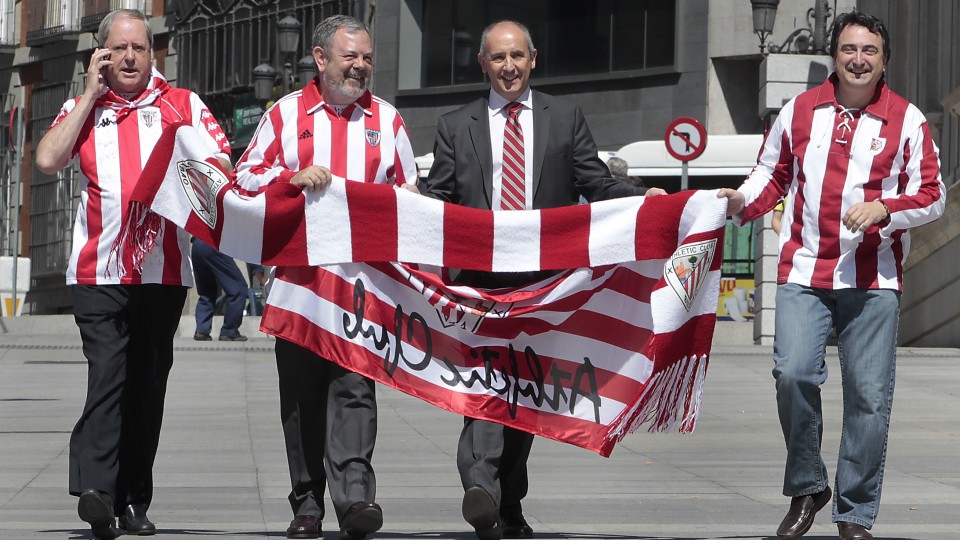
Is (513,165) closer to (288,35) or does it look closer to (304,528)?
(304,528)

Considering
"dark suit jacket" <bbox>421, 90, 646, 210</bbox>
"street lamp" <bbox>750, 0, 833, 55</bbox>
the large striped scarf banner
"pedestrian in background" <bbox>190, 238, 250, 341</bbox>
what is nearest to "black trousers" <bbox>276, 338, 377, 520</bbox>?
the large striped scarf banner

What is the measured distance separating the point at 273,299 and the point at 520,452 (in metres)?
1.13

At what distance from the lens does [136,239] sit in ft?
24.1

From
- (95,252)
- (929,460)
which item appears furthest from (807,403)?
(929,460)

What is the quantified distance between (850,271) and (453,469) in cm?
353

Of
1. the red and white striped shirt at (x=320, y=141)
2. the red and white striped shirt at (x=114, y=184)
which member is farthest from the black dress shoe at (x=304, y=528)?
the red and white striped shirt at (x=320, y=141)

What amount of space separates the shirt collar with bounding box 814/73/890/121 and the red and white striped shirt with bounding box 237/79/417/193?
1628 millimetres

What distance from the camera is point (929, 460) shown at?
34.7ft

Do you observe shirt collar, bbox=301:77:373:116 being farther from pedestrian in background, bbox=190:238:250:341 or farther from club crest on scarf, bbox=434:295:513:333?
pedestrian in background, bbox=190:238:250:341

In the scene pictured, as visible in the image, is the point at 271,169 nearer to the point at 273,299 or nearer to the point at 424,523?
the point at 273,299

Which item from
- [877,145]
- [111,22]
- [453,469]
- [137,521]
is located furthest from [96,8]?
[877,145]

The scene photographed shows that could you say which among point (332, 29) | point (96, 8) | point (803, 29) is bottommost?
point (332, 29)

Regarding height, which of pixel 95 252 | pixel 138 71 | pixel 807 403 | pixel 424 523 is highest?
pixel 138 71

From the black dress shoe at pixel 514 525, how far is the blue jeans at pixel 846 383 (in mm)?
1002
